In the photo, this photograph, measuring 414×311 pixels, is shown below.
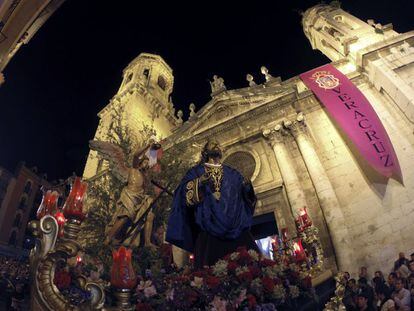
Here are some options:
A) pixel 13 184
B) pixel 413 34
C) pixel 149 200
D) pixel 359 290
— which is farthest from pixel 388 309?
pixel 13 184

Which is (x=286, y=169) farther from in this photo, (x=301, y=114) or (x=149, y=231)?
(x=149, y=231)

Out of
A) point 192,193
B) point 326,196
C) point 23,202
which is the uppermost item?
point 23,202

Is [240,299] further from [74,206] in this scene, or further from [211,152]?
[211,152]

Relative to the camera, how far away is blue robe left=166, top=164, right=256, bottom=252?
4.61 meters

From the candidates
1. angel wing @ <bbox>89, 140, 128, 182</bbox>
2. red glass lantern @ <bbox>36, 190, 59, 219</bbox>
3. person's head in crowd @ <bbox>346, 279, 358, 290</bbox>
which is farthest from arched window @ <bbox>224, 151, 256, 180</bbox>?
red glass lantern @ <bbox>36, 190, 59, 219</bbox>

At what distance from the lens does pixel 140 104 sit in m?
27.2

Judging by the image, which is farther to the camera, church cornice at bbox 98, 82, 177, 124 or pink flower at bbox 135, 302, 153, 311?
church cornice at bbox 98, 82, 177, 124

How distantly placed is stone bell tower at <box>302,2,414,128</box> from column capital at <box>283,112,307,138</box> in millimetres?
4663

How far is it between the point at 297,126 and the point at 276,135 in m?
1.28

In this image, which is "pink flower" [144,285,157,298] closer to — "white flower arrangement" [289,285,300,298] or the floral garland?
the floral garland

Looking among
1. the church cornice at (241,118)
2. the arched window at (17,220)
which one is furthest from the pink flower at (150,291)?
the arched window at (17,220)

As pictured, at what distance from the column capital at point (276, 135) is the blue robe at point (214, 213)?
1194cm

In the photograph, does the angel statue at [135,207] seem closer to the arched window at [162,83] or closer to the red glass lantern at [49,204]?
the red glass lantern at [49,204]

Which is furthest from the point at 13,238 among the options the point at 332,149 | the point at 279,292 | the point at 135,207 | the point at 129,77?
the point at 279,292
